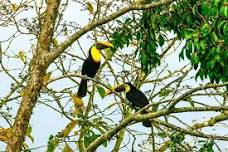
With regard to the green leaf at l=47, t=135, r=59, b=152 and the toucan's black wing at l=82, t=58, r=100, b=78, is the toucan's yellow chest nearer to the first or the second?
the toucan's black wing at l=82, t=58, r=100, b=78

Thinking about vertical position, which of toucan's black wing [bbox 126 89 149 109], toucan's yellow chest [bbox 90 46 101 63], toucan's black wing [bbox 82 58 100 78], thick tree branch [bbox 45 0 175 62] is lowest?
thick tree branch [bbox 45 0 175 62]

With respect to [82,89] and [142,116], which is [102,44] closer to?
[82,89]

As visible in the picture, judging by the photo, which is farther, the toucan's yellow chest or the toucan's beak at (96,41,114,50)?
the toucan's yellow chest

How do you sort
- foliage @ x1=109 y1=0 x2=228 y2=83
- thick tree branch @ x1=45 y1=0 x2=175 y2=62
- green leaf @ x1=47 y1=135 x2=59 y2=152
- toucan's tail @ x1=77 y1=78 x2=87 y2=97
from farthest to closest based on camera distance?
toucan's tail @ x1=77 y1=78 x2=87 y2=97, green leaf @ x1=47 y1=135 x2=59 y2=152, thick tree branch @ x1=45 y1=0 x2=175 y2=62, foliage @ x1=109 y1=0 x2=228 y2=83

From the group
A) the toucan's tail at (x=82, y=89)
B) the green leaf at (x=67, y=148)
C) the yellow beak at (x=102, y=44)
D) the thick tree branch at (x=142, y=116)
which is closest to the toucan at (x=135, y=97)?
the toucan's tail at (x=82, y=89)

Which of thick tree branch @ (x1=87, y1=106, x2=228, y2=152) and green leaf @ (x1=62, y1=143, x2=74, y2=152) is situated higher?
green leaf @ (x1=62, y1=143, x2=74, y2=152)

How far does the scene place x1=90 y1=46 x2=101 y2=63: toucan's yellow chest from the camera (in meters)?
10.7

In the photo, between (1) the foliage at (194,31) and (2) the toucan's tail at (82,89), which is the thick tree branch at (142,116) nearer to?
(1) the foliage at (194,31)

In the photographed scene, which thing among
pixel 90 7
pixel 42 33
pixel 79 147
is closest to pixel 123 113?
pixel 79 147

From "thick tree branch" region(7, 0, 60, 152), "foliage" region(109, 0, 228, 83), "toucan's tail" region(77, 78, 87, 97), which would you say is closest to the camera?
"foliage" region(109, 0, 228, 83)

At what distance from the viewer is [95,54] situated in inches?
422

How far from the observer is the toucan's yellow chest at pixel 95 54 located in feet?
35.1

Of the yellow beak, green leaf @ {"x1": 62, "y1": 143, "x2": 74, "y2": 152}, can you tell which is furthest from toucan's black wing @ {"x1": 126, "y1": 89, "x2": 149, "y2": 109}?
green leaf @ {"x1": 62, "y1": 143, "x2": 74, "y2": 152}

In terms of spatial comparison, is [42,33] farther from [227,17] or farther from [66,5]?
[227,17]
